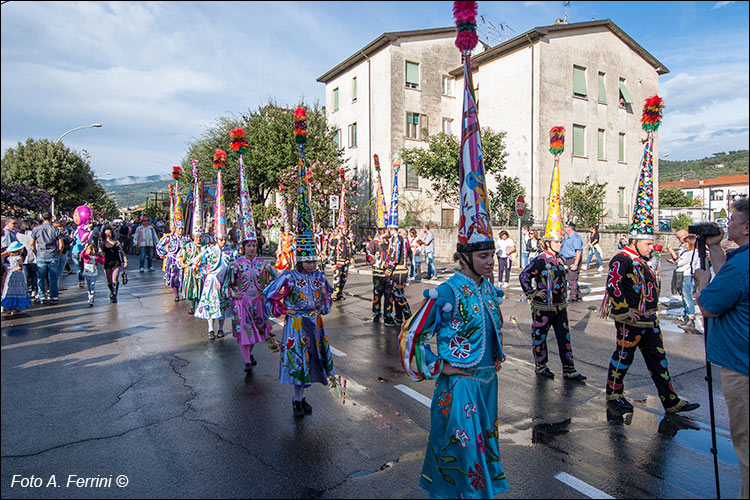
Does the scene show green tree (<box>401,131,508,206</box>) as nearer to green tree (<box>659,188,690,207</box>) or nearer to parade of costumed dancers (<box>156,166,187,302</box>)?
parade of costumed dancers (<box>156,166,187,302</box>)

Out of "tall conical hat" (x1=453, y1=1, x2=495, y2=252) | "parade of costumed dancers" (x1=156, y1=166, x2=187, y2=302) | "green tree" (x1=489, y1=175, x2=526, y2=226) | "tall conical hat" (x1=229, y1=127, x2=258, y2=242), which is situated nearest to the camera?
"tall conical hat" (x1=453, y1=1, x2=495, y2=252)

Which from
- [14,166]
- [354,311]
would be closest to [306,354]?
[14,166]

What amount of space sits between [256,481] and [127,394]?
9.33ft

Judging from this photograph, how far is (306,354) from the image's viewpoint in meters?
5.14

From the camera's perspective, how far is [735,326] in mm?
2971

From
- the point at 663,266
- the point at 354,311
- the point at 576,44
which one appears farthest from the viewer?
the point at 576,44

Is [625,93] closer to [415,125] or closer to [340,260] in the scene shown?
[415,125]

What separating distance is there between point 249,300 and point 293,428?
2626 mm

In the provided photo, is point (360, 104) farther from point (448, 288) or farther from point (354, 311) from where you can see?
point (448, 288)

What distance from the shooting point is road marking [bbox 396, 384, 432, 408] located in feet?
17.4

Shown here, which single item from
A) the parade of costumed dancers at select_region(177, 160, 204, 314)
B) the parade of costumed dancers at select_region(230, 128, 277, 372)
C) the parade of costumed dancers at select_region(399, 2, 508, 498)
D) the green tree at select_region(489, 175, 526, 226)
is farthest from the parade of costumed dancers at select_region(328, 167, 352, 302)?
the green tree at select_region(489, 175, 526, 226)

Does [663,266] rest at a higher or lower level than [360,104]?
lower

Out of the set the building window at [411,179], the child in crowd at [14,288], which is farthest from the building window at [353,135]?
the child in crowd at [14,288]

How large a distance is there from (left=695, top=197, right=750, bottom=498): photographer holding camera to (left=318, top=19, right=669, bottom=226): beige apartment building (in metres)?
22.7
